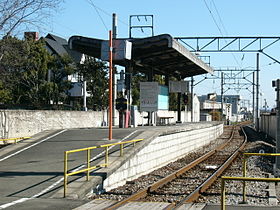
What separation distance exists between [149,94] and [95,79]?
19.7 meters

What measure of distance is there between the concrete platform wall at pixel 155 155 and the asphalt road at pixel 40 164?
124cm

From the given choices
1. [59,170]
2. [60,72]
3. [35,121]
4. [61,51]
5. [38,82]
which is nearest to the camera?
[59,170]

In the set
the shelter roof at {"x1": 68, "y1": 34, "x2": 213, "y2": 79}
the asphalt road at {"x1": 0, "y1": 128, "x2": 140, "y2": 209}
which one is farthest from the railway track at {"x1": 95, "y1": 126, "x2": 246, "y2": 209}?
the shelter roof at {"x1": 68, "y1": 34, "x2": 213, "y2": 79}

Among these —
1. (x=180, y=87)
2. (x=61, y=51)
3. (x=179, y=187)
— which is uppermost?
(x=61, y=51)

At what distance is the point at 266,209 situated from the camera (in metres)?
10.3

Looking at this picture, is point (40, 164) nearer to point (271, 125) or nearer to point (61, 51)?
point (271, 125)

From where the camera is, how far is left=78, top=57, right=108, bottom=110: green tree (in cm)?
4722

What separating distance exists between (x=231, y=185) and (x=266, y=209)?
4.52 meters

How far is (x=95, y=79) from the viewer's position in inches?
1866

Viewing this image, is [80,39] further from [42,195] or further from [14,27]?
[42,195]

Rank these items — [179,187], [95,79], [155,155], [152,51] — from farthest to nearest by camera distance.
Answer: [95,79], [152,51], [155,155], [179,187]

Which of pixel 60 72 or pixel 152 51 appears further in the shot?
pixel 60 72

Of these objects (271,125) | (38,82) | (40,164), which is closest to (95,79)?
(38,82)

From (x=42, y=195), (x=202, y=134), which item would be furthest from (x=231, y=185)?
(x=202, y=134)
